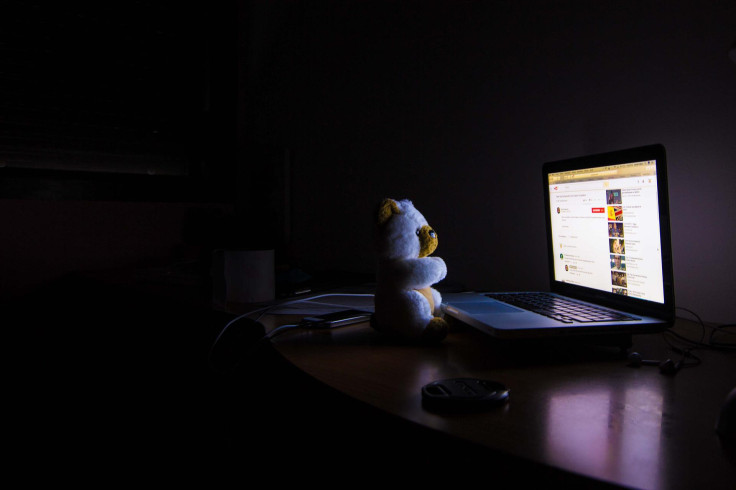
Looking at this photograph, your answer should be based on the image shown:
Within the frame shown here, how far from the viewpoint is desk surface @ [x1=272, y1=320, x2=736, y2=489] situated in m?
0.41

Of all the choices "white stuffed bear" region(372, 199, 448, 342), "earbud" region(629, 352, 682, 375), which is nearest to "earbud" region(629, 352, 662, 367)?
"earbud" region(629, 352, 682, 375)

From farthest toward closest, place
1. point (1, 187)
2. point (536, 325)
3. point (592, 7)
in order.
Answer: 1. point (1, 187)
2. point (592, 7)
3. point (536, 325)

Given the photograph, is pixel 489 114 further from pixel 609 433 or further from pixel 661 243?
pixel 609 433

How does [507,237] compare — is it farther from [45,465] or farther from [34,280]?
[34,280]

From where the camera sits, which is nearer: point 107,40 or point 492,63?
point 492,63

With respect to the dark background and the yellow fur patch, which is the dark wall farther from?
the yellow fur patch

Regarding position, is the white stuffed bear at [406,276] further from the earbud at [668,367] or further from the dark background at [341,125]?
the dark background at [341,125]

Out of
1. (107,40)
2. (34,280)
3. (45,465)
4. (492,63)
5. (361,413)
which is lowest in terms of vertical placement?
(45,465)

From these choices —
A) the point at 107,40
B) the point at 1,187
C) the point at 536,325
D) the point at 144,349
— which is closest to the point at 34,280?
the point at 1,187

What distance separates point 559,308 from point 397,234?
0.29m

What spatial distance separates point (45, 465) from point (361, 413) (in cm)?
147

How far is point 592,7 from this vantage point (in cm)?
108

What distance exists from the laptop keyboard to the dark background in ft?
0.78

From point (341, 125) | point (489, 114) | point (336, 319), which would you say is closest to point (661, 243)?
point (336, 319)
